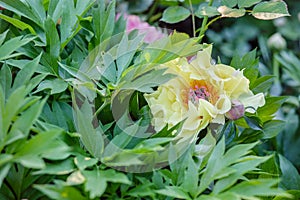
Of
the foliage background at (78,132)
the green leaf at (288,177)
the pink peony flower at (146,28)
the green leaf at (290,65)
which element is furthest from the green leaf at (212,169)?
the green leaf at (290,65)

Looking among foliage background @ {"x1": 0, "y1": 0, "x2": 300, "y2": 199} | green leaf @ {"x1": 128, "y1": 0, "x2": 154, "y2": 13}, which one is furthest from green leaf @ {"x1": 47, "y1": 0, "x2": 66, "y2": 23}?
green leaf @ {"x1": 128, "y1": 0, "x2": 154, "y2": 13}

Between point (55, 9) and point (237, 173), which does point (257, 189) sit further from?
point (55, 9)

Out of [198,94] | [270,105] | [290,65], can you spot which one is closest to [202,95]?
[198,94]

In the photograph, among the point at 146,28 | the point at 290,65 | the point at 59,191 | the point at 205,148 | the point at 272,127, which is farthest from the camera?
the point at 290,65

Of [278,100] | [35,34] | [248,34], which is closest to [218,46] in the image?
[248,34]

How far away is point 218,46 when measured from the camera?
1125mm

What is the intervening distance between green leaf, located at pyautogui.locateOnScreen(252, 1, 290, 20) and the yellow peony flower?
0.11 meters

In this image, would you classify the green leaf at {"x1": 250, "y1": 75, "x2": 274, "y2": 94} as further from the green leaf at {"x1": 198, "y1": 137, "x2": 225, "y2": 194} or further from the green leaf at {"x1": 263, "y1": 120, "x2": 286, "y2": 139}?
the green leaf at {"x1": 198, "y1": 137, "x2": 225, "y2": 194}

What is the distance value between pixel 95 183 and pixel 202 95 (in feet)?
0.65

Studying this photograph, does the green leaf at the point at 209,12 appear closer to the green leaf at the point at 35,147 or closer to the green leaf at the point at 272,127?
the green leaf at the point at 272,127

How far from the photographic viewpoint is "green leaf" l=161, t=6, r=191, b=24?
0.66 metres

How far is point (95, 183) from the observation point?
1.23 ft

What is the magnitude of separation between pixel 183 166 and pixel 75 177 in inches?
4.3

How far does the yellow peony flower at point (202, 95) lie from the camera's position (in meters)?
0.51
